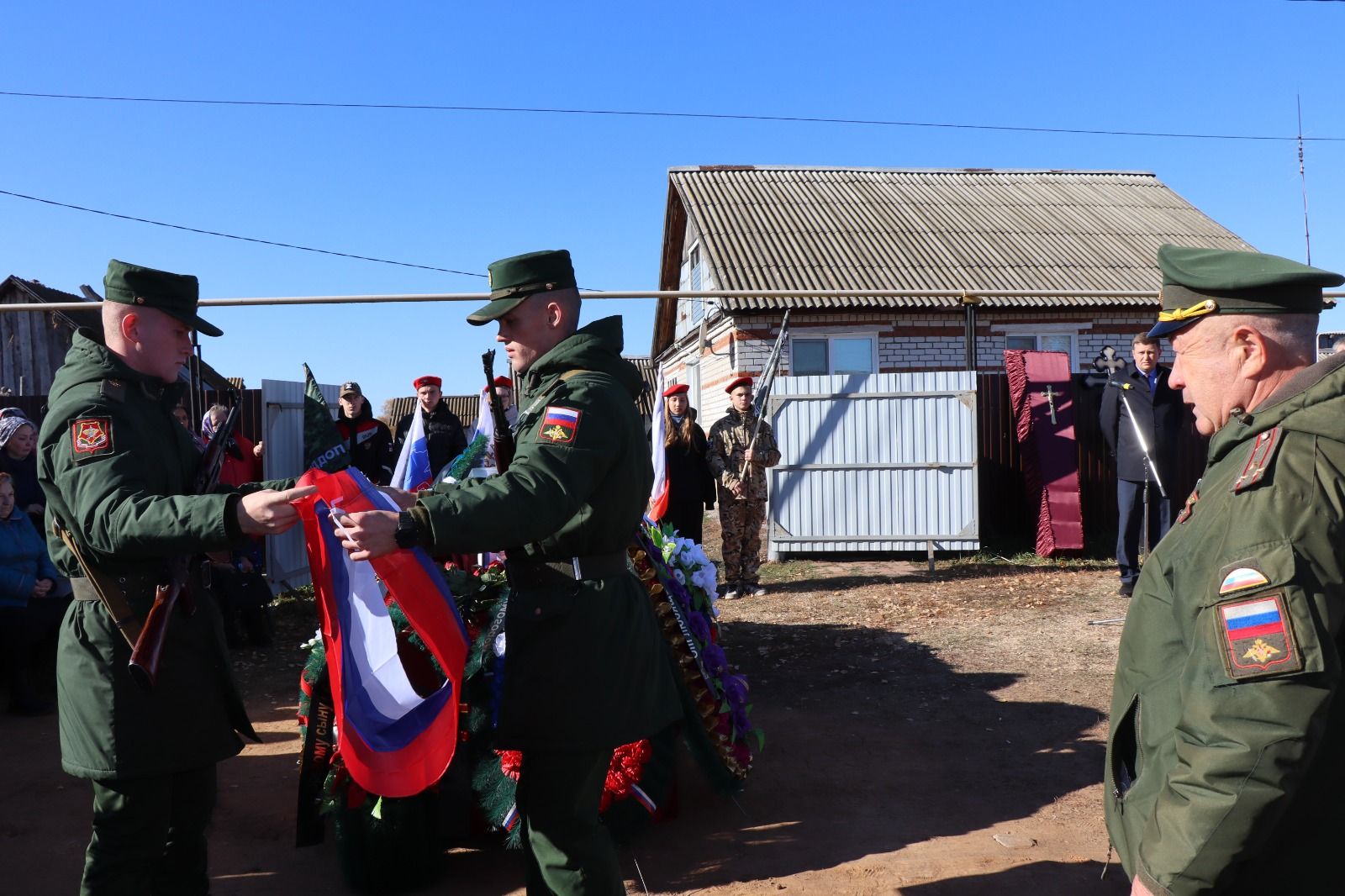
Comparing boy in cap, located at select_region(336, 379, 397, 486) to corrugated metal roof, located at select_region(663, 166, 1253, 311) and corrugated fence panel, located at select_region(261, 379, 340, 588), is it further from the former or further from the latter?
corrugated metal roof, located at select_region(663, 166, 1253, 311)

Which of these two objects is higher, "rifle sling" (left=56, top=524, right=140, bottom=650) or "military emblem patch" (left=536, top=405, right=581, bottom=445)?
"military emblem patch" (left=536, top=405, right=581, bottom=445)

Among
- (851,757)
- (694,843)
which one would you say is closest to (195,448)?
(694,843)

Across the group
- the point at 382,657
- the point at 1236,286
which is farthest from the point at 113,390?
the point at 1236,286

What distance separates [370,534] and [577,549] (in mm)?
533

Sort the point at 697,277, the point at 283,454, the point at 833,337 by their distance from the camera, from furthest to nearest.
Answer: the point at 697,277
the point at 833,337
the point at 283,454

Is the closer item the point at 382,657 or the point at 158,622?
the point at 158,622

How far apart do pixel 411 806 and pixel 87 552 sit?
1.51 metres

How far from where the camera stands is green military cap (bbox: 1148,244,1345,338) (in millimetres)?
1656

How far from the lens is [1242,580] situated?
1434mm

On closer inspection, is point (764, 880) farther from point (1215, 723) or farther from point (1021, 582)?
point (1021, 582)

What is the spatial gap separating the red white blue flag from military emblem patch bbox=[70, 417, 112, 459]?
1.64ft

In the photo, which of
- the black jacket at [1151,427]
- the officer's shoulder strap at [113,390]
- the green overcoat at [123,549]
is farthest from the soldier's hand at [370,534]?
the black jacket at [1151,427]

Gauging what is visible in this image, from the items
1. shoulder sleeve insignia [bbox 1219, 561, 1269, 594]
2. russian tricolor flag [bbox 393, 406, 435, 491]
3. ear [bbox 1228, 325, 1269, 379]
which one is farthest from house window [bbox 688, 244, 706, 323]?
shoulder sleeve insignia [bbox 1219, 561, 1269, 594]

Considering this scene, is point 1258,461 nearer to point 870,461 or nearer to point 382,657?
point 382,657
